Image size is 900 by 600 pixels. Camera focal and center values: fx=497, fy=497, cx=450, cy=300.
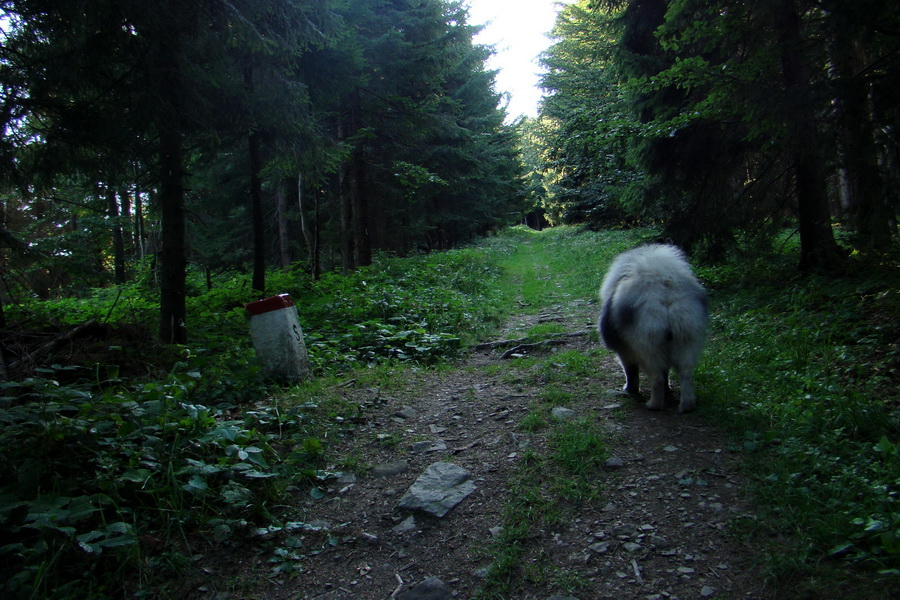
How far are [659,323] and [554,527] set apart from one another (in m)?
2.01

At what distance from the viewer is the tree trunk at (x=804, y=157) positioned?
200 inches

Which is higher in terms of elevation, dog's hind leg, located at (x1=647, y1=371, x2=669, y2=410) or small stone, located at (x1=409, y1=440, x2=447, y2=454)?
dog's hind leg, located at (x1=647, y1=371, x2=669, y2=410)

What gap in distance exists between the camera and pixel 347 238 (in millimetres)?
15062

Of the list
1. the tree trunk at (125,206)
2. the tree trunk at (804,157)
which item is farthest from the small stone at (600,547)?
the tree trunk at (125,206)

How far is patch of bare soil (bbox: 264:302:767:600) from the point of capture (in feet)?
7.98

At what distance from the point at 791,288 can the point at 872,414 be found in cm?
407

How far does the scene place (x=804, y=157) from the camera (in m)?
5.59

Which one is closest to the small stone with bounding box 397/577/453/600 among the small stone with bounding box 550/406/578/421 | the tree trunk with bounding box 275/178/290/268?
the small stone with bounding box 550/406/578/421

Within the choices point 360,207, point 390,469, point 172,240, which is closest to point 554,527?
point 390,469

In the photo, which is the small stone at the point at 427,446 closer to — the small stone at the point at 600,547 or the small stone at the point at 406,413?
the small stone at the point at 406,413

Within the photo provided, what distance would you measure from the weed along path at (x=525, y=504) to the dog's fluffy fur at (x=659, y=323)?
30cm

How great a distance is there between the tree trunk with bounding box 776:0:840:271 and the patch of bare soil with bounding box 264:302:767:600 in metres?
3.35

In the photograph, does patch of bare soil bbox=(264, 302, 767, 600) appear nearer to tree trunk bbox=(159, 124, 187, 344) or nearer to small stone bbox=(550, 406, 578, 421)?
small stone bbox=(550, 406, 578, 421)

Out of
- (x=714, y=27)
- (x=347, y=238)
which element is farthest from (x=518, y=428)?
(x=347, y=238)
